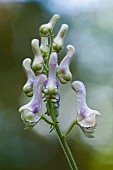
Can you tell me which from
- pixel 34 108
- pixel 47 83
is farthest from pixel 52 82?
pixel 34 108

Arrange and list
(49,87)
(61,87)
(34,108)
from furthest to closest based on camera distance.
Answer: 1. (61,87)
2. (34,108)
3. (49,87)

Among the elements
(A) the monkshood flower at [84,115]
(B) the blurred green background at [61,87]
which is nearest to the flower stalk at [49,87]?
(A) the monkshood flower at [84,115]

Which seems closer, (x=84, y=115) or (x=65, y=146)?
(x=65, y=146)

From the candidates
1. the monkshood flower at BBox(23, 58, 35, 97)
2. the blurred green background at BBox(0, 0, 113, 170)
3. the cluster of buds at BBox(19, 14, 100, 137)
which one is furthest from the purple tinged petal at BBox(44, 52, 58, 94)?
the blurred green background at BBox(0, 0, 113, 170)

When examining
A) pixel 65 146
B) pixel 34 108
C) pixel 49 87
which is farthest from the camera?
pixel 34 108

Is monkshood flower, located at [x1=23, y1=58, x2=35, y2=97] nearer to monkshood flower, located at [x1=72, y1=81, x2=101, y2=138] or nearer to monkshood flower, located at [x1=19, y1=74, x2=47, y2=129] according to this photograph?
monkshood flower, located at [x1=19, y1=74, x2=47, y2=129]

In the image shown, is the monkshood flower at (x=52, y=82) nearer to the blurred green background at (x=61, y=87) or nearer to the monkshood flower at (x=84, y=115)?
the monkshood flower at (x=84, y=115)

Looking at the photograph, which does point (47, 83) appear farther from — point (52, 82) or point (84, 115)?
point (84, 115)
